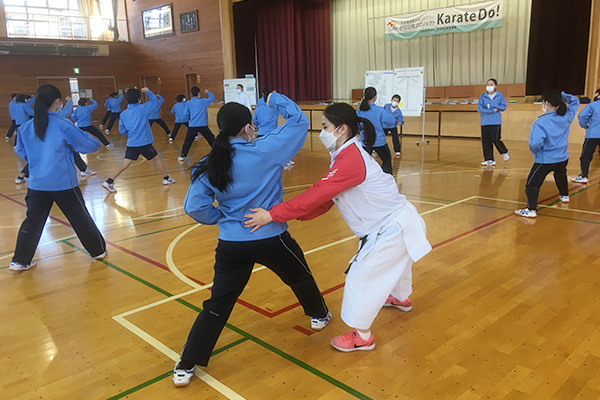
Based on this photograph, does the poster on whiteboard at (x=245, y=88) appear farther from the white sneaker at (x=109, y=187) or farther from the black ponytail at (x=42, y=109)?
the black ponytail at (x=42, y=109)

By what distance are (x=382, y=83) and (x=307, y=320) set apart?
33.2 feet

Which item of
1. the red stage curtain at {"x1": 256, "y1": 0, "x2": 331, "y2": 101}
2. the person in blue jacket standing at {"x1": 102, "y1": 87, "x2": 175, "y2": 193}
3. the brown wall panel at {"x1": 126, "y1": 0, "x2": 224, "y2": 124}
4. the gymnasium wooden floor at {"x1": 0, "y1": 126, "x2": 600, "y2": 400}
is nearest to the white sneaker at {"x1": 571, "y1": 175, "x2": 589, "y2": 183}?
the gymnasium wooden floor at {"x1": 0, "y1": 126, "x2": 600, "y2": 400}

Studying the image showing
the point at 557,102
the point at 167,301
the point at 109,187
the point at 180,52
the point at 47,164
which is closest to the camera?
the point at 167,301

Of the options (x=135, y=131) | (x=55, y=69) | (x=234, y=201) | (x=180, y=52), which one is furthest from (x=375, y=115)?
(x=55, y=69)

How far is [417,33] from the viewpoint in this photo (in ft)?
54.5

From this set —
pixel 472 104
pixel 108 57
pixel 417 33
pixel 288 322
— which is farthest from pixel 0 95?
pixel 288 322

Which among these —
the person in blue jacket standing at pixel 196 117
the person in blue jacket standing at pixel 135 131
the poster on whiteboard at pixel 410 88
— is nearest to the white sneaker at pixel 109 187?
the person in blue jacket standing at pixel 135 131

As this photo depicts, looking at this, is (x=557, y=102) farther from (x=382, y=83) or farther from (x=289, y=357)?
(x=382, y=83)

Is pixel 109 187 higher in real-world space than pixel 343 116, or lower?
lower

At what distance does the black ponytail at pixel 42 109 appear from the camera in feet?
11.9

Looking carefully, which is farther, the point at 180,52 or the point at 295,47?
the point at 180,52

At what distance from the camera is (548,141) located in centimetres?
507

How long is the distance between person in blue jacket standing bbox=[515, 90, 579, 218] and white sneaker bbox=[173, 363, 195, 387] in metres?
4.03

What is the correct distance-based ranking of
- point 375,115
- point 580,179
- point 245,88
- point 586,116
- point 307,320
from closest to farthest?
1. point 307,320
2. point 375,115
3. point 580,179
4. point 586,116
5. point 245,88
